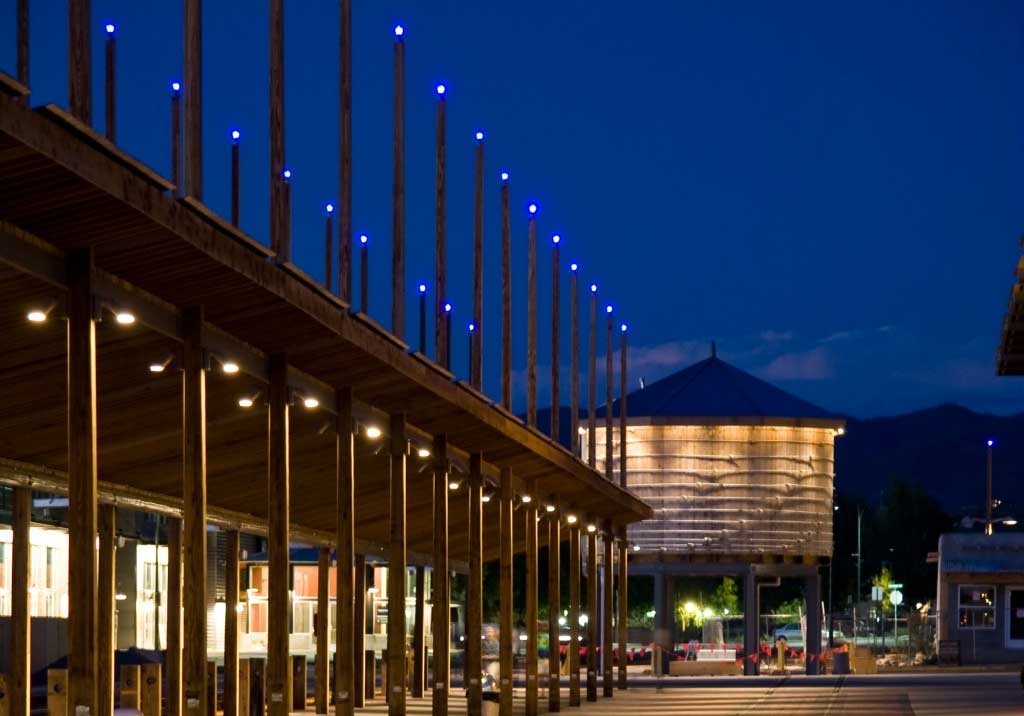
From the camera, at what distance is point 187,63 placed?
1880 centimetres

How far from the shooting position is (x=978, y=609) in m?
80.6

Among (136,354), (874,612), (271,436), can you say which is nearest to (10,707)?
(136,354)

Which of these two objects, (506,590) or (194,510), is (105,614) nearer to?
(194,510)

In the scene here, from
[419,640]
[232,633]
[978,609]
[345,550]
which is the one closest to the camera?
[232,633]

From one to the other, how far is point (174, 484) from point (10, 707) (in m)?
11.5

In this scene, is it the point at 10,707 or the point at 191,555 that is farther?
the point at 191,555

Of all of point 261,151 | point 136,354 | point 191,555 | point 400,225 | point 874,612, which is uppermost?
point 261,151

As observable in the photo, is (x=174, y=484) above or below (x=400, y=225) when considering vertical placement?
below

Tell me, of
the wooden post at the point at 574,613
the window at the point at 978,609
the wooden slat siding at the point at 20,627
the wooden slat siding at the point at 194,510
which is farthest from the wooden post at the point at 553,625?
the window at the point at 978,609

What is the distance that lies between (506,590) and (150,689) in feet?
30.7

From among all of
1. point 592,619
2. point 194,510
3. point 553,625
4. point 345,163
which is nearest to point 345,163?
point 345,163

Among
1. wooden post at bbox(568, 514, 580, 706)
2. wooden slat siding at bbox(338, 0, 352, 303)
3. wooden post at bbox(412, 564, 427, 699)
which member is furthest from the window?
wooden slat siding at bbox(338, 0, 352, 303)

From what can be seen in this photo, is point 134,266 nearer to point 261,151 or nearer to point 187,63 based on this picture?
point 187,63

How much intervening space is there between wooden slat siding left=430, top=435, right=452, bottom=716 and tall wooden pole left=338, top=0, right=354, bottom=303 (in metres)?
7.20
